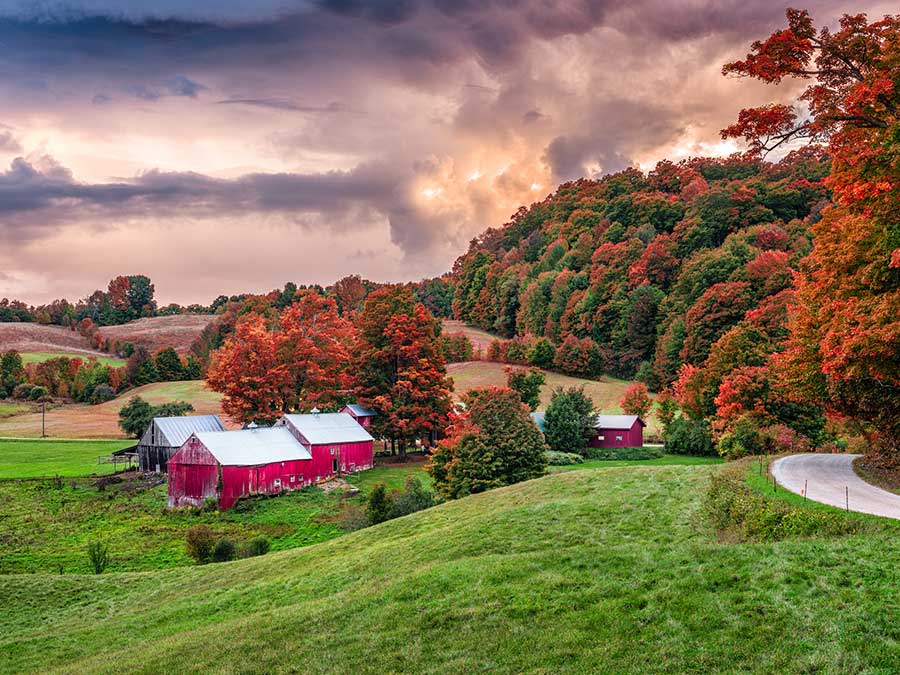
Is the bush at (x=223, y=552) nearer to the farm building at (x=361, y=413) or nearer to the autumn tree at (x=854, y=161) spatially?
the autumn tree at (x=854, y=161)

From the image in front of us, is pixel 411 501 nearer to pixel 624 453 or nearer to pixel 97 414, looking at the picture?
pixel 624 453

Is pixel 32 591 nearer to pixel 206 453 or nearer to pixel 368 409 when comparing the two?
pixel 206 453

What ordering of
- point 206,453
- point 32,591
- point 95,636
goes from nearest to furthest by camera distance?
1. point 95,636
2. point 32,591
3. point 206,453

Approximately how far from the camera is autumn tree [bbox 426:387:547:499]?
3034 cm

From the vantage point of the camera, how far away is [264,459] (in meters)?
39.6

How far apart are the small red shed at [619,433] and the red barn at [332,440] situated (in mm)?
21945

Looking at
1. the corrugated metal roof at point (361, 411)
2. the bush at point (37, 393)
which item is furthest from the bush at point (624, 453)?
the bush at point (37, 393)

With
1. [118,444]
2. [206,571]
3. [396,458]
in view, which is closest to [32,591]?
[206,571]

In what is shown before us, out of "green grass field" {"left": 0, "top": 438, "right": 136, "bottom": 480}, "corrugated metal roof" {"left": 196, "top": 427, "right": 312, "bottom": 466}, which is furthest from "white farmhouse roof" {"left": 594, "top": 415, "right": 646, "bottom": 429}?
"green grass field" {"left": 0, "top": 438, "right": 136, "bottom": 480}

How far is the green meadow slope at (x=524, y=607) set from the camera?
29.0 ft

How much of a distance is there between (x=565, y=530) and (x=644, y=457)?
3799cm

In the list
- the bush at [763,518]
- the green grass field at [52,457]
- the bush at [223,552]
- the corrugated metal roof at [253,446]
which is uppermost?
A: the bush at [763,518]

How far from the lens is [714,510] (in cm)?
1547

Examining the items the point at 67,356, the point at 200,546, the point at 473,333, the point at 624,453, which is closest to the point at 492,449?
the point at 200,546
